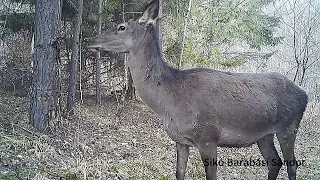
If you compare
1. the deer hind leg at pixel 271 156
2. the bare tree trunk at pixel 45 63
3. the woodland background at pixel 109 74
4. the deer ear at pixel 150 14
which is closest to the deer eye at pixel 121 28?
the deer ear at pixel 150 14

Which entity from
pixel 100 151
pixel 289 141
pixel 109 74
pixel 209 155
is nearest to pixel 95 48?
pixel 209 155

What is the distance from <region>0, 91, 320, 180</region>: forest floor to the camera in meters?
5.83

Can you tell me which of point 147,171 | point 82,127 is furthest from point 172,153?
point 82,127

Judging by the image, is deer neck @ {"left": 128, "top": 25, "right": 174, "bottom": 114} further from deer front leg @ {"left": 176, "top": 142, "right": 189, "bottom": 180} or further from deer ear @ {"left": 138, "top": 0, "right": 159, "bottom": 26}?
deer front leg @ {"left": 176, "top": 142, "right": 189, "bottom": 180}

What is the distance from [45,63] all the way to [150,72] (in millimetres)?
2989

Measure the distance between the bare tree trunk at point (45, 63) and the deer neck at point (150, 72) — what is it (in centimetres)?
269

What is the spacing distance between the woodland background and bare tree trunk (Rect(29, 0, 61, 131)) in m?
0.02

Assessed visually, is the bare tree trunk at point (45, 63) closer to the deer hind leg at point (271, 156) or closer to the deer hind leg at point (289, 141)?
the deer hind leg at point (271, 156)

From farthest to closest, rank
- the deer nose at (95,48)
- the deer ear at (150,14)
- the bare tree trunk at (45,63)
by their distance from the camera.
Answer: the bare tree trunk at (45,63)
the deer nose at (95,48)
the deer ear at (150,14)

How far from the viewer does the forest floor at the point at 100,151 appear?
583 centimetres

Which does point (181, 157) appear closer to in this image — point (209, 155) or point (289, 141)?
point (209, 155)

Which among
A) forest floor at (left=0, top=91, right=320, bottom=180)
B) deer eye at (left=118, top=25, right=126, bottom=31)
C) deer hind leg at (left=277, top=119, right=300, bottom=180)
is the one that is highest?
deer eye at (left=118, top=25, right=126, bottom=31)

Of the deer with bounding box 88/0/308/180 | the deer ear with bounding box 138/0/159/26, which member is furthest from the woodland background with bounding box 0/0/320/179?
the deer ear with bounding box 138/0/159/26

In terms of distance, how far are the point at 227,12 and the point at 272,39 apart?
257 cm
